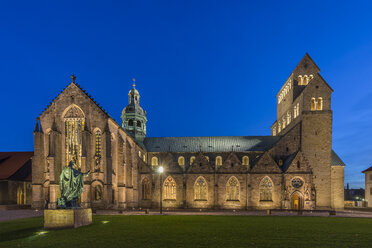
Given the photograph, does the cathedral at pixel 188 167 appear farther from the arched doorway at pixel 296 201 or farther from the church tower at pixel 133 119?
the church tower at pixel 133 119

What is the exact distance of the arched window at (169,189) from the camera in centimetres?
4682

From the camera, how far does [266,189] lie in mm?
43688

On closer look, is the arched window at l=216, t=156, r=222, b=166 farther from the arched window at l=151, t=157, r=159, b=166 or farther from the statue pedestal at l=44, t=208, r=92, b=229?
the statue pedestal at l=44, t=208, r=92, b=229

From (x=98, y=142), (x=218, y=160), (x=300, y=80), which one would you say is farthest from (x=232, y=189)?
(x=300, y=80)

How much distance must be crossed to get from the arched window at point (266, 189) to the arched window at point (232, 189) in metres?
4.04

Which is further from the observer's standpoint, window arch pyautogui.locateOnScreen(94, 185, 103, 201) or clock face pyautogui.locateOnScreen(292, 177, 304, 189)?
clock face pyautogui.locateOnScreen(292, 177, 304, 189)

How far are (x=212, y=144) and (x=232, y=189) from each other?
1169cm

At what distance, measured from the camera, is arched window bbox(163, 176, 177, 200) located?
4682 centimetres

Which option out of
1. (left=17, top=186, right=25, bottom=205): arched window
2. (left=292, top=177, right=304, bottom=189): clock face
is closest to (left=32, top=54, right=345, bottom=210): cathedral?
(left=292, top=177, right=304, bottom=189): clock face

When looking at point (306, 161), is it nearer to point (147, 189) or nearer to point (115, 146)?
point (147, 189)

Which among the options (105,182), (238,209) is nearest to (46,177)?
(105,182)

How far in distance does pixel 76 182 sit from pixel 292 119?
4131 centimetres

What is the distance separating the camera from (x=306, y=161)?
4241 cm

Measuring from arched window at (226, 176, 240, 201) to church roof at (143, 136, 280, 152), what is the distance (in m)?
8.19
